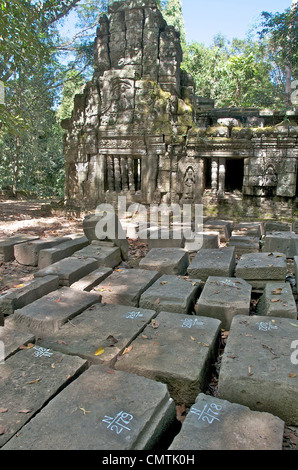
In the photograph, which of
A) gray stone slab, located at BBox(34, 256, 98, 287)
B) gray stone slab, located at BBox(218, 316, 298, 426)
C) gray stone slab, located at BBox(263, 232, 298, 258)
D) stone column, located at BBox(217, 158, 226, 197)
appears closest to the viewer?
gray stone slab, located at BBox(218, 316, 298, 426)

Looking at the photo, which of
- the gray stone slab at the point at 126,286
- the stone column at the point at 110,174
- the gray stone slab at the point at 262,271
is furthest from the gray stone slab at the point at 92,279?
the stone column at the point at 110,174

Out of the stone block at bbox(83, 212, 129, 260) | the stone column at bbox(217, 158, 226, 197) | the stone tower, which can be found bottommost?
the stone block at bbox(83, 212, 129, 260)

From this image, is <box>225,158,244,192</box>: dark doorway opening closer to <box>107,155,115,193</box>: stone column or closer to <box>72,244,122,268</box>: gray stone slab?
<box>107,155,115,193</box>: stone column

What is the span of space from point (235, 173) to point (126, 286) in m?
7.54

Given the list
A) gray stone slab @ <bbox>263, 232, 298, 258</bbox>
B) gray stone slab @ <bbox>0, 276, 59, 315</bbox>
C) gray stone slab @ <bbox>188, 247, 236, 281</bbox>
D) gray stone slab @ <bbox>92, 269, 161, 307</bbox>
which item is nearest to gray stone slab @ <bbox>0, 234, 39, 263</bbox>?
gray stone slab @ <bbox>0, 276, 59, 315</bbox>

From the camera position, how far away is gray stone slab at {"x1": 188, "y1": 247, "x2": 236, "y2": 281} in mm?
4207

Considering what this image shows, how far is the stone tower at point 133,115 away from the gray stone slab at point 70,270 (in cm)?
496

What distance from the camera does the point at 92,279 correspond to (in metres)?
4.12

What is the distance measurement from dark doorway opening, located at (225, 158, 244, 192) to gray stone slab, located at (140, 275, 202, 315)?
6.95m

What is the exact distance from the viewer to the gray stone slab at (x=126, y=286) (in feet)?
12.1

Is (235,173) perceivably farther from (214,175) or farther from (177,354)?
(177,354)

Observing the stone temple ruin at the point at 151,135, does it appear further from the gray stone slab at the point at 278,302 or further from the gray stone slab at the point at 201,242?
the gray stone slab at the point at 278,302

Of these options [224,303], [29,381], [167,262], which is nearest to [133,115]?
[167,262]
